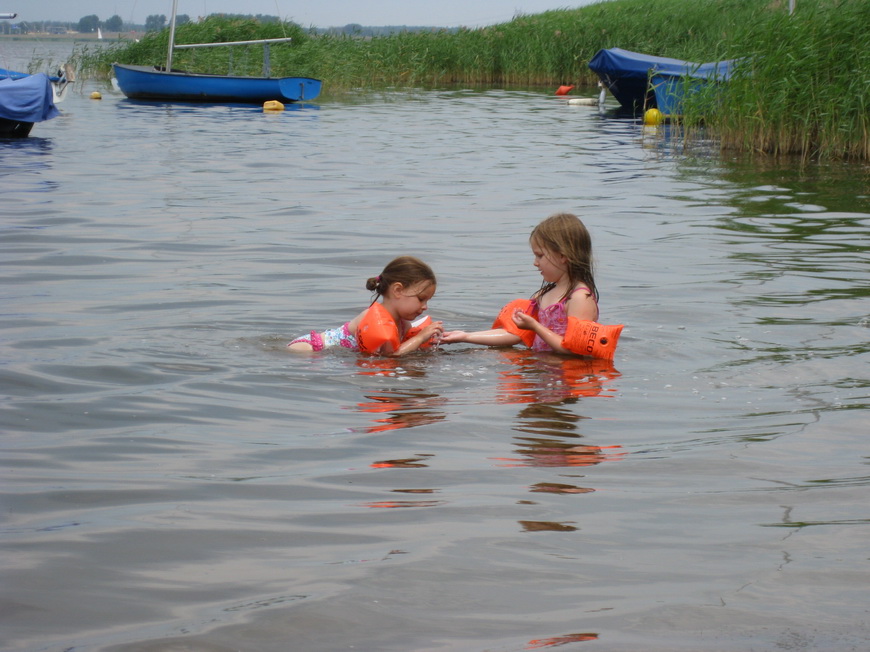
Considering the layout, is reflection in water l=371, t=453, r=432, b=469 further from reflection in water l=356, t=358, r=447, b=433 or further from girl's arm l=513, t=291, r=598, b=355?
girl's arm l=513, t=291, r=598, b=355

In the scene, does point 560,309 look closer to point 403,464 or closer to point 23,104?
point 403,464

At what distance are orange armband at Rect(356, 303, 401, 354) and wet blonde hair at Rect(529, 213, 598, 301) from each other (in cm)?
102

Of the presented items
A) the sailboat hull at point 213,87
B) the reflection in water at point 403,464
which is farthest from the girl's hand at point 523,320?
the sailboat hull at point 213,87

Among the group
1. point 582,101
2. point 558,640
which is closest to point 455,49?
point 582,101

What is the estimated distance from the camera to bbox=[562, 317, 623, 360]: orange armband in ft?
19.8

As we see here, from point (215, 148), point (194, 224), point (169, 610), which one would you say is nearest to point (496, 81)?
point (215, 148)

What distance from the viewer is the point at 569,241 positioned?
629cm

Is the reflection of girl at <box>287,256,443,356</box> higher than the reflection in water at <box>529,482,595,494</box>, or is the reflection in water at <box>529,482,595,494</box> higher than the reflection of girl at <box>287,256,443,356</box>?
the reflection of girl at <box>287,256,443,356</box>

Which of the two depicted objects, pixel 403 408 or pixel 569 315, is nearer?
pixel 403 408

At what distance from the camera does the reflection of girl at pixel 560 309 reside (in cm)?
610

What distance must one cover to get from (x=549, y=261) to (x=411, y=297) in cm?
90

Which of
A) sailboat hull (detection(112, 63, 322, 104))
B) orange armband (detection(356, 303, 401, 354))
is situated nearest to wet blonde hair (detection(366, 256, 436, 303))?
orange armband (detection(356, 303, 401, 354))

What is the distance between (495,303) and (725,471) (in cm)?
386

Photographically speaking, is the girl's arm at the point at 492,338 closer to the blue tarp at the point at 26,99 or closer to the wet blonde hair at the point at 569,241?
the wet blonde hair at the point at 569,241
